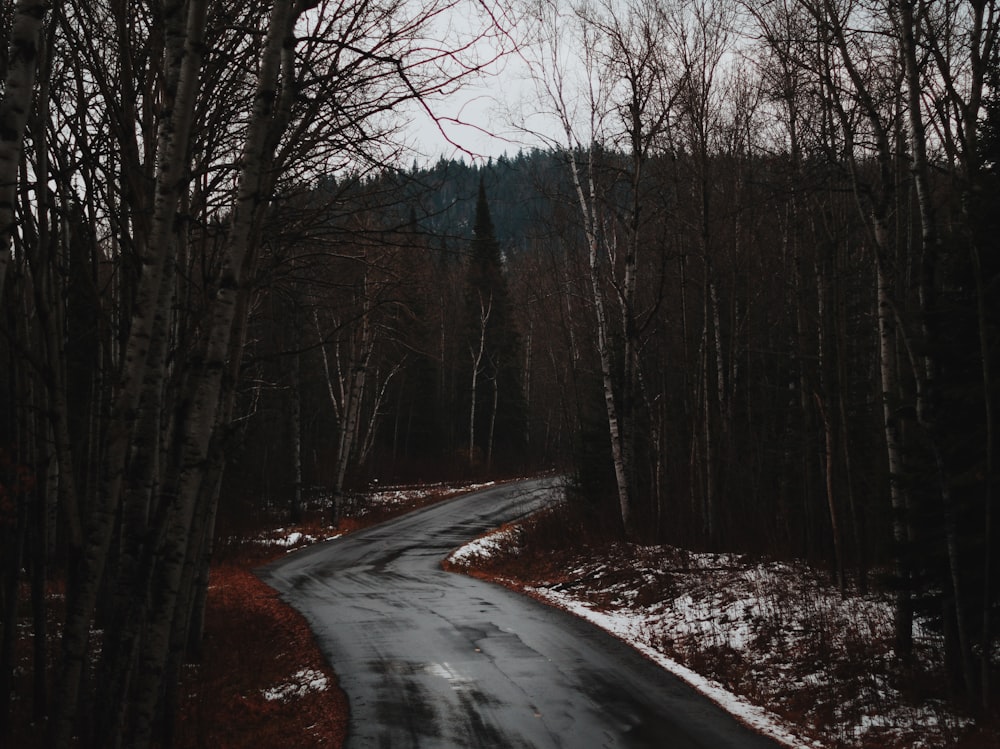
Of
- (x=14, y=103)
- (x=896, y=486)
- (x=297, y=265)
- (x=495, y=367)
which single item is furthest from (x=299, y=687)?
(x=495, y=367)

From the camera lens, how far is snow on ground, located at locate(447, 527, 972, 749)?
721 cm

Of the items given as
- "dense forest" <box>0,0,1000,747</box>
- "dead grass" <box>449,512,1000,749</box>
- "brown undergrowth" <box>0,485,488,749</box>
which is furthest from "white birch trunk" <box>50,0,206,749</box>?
"dead grass" <box>449,512,1000,749</box>

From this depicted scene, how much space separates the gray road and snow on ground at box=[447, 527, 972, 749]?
52 cm

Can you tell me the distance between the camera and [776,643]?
Result: 9.51 m

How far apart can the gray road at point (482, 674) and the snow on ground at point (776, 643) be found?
20.5 inches

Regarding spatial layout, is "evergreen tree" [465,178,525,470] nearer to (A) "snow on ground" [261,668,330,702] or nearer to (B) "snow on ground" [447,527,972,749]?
(B) "snow on ground" [447,527,972,749]

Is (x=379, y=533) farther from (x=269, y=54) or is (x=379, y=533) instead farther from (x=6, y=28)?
(x=269, y=54)

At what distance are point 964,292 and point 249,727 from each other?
865cm

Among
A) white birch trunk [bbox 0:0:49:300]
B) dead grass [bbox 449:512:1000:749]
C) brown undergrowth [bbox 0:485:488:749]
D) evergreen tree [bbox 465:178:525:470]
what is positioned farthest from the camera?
evergreen tree [bbox 465:178:525:470]

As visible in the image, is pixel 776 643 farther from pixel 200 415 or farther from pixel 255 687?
pixel 200 415

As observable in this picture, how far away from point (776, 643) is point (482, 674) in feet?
12.1

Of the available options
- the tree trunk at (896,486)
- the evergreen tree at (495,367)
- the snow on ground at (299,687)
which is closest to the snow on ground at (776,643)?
the tree trunk at (896,486)

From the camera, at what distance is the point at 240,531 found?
23.1 m

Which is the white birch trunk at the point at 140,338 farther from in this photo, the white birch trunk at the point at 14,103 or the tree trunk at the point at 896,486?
the tree trunk at the point at 896,486
